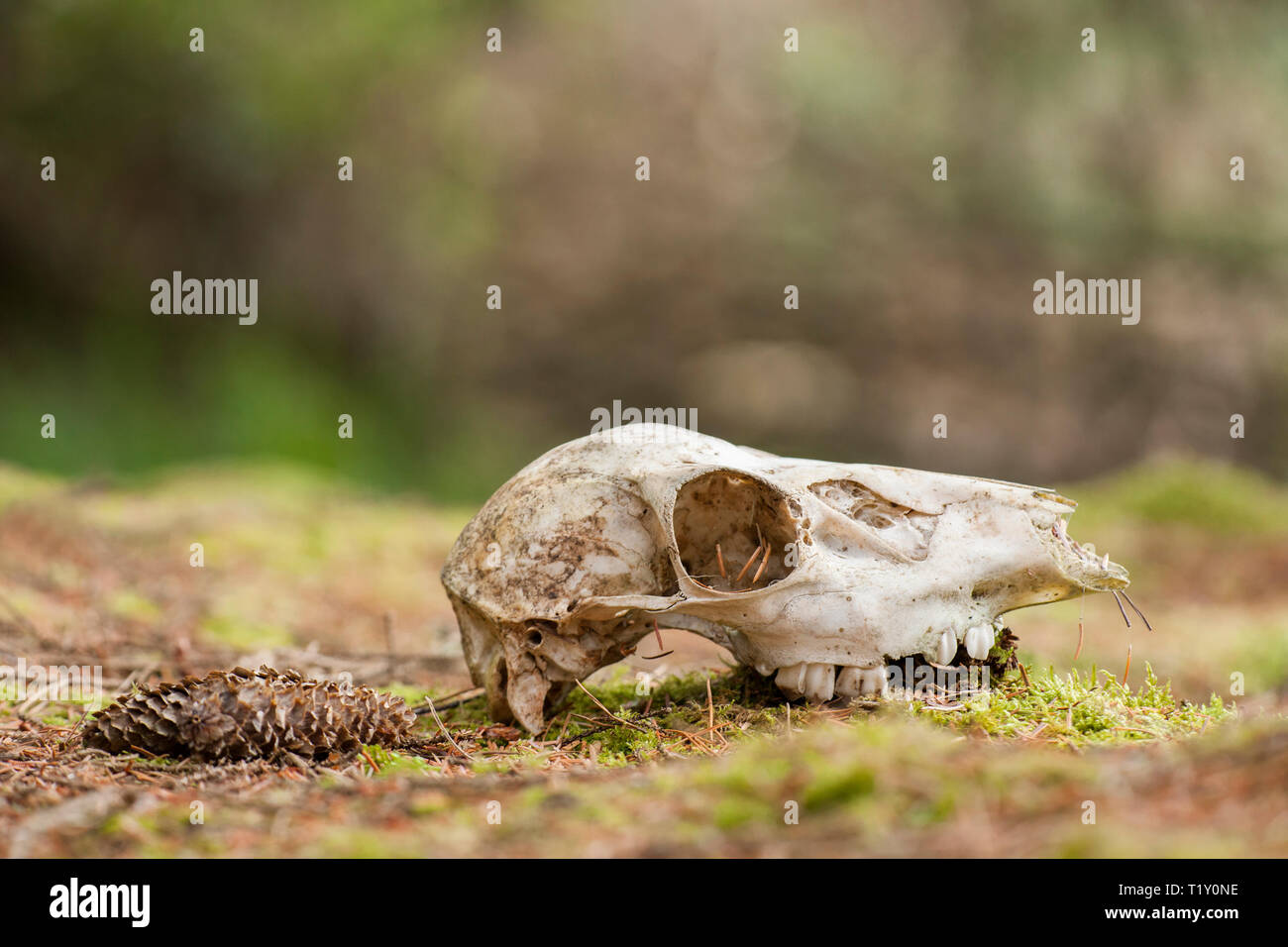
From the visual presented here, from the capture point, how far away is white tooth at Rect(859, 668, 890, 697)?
271cm

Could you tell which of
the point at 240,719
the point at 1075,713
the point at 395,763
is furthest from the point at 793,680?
the point at 240,719

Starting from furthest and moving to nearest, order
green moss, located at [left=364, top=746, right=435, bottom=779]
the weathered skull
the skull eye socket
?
the skull eye socket < the weathered skull < green moss, located at [left=364, top=746, right=435, bottom=779]

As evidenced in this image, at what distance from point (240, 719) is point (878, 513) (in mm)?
1758

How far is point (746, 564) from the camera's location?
116 inches

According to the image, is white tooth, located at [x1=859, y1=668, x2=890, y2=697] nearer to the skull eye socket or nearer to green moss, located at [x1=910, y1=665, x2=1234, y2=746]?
green moss, located at [x1=910, y1=665, x2=1234, y2=746]

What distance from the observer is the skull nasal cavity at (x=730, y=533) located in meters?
2.92

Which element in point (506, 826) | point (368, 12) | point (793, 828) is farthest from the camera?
point (368, 12)

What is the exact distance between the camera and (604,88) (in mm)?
11523

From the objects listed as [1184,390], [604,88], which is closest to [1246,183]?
[1184,390]

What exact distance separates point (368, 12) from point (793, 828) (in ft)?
35.3

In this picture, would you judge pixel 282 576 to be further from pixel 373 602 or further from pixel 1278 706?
pixel 1278 706

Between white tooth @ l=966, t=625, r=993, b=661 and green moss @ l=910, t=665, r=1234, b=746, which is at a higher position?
white tooth @ l=966, t=625, r=993, b=661

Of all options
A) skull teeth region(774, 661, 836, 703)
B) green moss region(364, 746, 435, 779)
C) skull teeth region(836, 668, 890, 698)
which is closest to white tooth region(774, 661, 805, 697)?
skull teeth region(774, 661, 836, 703)

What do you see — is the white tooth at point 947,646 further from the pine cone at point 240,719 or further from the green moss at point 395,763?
the pine cone at point 240,719
